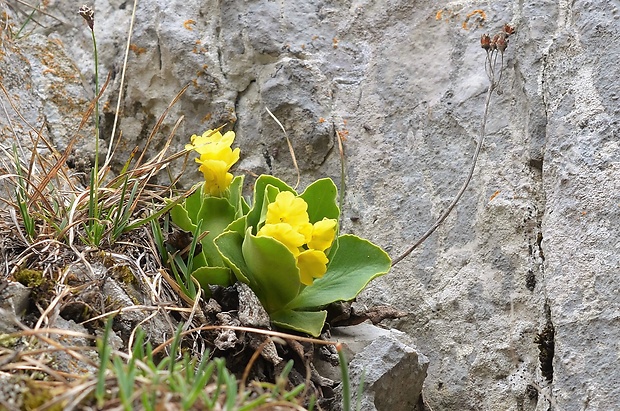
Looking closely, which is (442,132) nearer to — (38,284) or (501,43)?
(501,43)

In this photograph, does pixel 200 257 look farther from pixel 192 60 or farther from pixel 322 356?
pixel 192 60

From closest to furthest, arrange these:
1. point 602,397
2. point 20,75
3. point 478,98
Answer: point 602,397 → point 478,98 → point 20,75

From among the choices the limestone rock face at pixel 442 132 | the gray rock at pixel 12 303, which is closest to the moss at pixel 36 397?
the gray rock at pixel 12 303

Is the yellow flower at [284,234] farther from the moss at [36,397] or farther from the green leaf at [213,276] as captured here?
the moss at [36,397]

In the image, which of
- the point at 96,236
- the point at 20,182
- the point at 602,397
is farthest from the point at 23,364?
the point at 602,397

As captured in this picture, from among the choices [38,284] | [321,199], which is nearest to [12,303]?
[38,284]

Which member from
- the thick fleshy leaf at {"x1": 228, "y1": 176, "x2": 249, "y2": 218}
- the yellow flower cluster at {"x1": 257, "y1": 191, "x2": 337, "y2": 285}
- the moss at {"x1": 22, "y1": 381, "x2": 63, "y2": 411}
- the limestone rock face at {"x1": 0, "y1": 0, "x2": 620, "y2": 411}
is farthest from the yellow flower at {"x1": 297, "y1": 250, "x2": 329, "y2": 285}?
the moss at {"x1": 22, "y1": 381, "x2": 63, "y2": 411}
